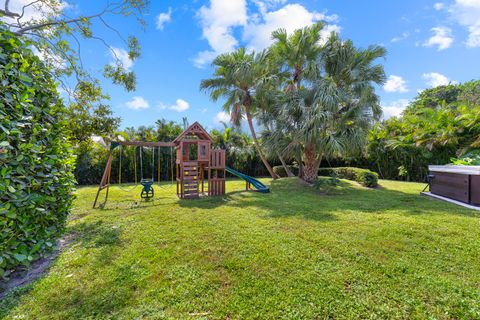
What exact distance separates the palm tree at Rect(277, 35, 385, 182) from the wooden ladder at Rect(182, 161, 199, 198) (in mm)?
4390

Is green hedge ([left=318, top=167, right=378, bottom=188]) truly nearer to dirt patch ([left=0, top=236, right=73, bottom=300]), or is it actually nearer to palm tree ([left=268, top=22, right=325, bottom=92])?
palm tree ([left=268, top=22, right=325, bottom=92])

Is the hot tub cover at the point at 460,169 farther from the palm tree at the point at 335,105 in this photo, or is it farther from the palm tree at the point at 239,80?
the palm tree at the point at 239,80

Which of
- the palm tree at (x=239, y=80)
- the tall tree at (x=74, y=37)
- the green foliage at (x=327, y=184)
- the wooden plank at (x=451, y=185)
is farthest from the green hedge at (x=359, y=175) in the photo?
the tall tree at (x=74, y=37)

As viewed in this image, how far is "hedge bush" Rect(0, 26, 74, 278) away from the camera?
82.2 inches

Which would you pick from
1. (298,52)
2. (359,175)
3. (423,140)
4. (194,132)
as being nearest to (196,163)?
(194,132)

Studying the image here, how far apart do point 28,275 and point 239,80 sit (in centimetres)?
978

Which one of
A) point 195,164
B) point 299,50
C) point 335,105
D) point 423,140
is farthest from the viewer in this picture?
point 423,140

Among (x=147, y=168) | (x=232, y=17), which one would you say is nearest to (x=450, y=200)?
(x=232, y=17)

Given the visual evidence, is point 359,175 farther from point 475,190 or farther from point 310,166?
point 475,190

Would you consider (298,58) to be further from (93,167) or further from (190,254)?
(93,167)

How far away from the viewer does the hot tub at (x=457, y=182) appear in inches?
211

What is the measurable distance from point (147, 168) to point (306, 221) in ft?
39.3

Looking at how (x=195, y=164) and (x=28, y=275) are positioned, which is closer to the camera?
(x=28, y=275)

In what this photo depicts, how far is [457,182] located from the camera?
5.97 meters
